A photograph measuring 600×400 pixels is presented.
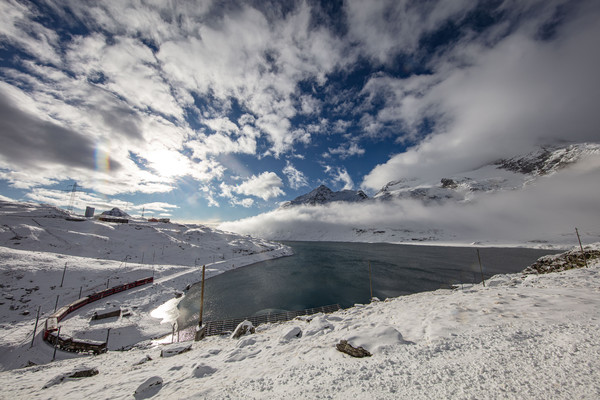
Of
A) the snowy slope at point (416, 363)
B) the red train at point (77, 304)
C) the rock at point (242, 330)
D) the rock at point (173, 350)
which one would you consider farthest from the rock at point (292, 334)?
the red train at point (77, 304)

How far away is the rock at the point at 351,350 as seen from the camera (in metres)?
8.72

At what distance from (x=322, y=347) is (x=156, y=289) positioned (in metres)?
54.0

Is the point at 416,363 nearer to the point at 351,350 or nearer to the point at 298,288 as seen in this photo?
the point at 351,350

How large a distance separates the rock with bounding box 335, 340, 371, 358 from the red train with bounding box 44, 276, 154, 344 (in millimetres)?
36116

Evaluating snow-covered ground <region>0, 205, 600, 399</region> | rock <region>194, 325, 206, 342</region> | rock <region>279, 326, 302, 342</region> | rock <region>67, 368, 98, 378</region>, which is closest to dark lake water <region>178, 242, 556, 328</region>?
rock <region>194, 325, 206, 342</region>

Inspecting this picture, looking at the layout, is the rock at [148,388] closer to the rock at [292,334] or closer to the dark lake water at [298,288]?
the rock at [292,334]

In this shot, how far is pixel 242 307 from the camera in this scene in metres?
42.2

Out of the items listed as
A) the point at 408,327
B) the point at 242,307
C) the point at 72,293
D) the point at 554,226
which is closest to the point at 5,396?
the point at 408,327

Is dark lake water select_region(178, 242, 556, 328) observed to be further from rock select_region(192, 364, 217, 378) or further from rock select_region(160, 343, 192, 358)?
rock select_region(192, 364, 217, 378)

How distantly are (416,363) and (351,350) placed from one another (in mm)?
2636

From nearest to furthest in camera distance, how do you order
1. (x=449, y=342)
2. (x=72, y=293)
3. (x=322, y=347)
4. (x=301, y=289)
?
(x=449, y=342) < (x=322, y=347) < (x=72, y=293) < (x=301, y=289)

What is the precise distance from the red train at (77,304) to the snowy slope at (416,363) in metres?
17.2

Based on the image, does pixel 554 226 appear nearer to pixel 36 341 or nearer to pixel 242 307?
pixel 242 307

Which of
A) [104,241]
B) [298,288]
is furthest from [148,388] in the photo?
[104,241]
